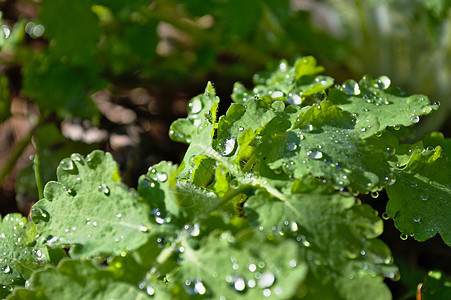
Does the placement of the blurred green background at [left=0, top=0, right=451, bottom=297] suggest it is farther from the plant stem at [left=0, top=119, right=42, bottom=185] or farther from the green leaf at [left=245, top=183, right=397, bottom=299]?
the green leaf at [left=245, top=183, right=397, bottom=299]

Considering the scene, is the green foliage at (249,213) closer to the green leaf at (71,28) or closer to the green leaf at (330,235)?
the green leaf at (330,235)

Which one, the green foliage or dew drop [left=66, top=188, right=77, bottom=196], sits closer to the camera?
the green foliage

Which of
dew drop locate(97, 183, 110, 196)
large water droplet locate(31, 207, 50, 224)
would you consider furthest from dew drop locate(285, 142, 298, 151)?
large water droplet locate(31, 207, 50, 224)

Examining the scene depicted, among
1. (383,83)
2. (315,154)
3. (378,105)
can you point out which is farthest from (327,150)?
(383,83)

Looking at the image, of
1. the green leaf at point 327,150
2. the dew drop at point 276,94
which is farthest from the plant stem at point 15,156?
the green leaf at point 327,150

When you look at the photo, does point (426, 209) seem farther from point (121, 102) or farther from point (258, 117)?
point (121, 102)

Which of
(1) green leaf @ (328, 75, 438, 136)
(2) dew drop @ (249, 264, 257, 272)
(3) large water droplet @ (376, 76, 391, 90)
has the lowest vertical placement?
(3) large water droplet @ (376, 76, 391, 90)

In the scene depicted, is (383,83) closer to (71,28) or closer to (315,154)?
(315,154)
